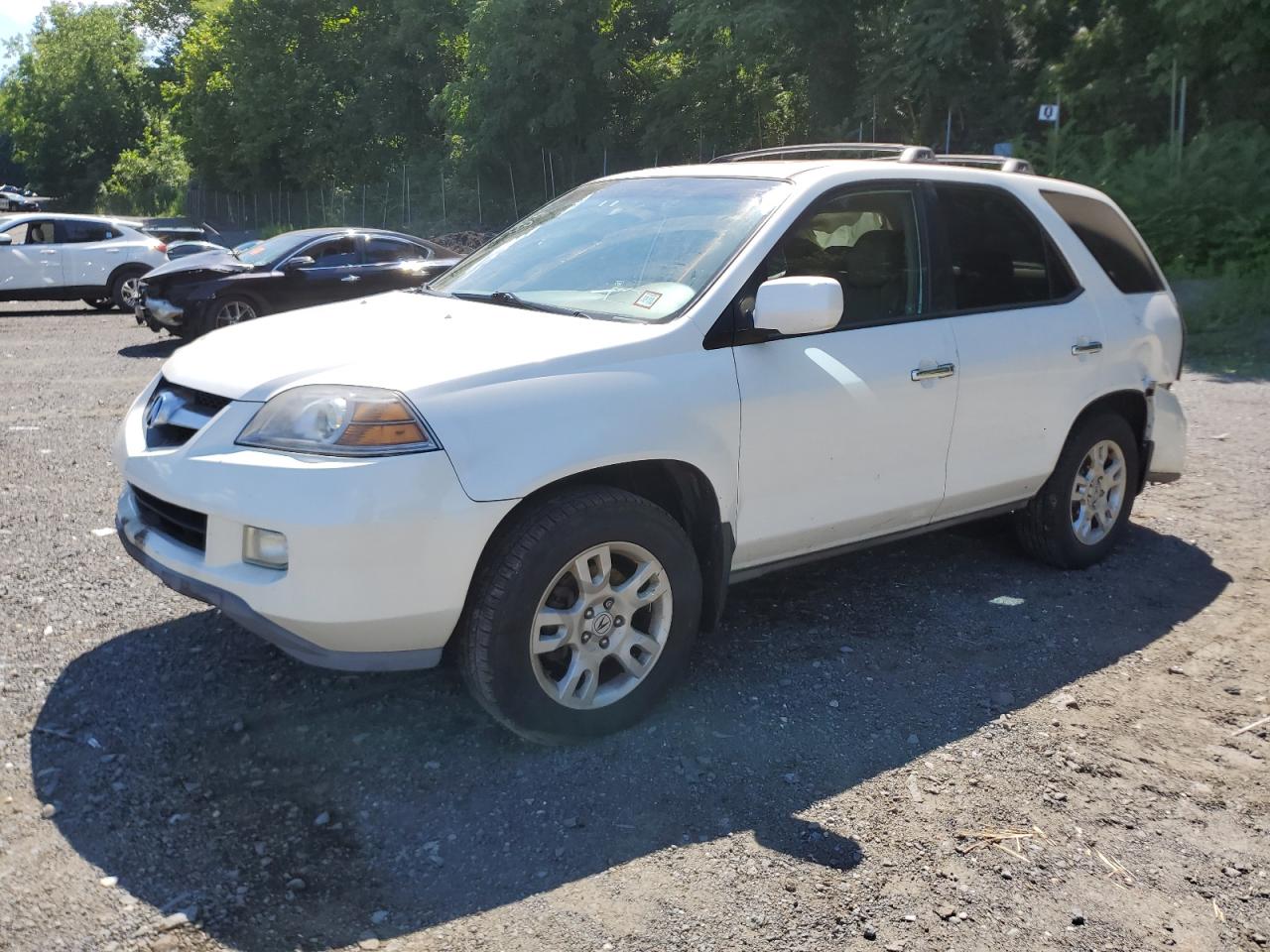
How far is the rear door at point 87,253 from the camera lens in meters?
18.1

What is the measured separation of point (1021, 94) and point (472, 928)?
22268 millimetres

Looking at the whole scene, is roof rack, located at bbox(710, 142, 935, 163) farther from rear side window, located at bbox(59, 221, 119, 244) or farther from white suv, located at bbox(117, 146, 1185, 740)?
rear side window, located at bbox(59, 221, 119, 244)

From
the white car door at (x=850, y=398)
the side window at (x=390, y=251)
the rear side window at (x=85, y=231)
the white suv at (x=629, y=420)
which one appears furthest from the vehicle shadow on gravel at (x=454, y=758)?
the rear side window at (x=85, y=231)

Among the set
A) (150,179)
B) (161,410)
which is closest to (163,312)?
(161,410)

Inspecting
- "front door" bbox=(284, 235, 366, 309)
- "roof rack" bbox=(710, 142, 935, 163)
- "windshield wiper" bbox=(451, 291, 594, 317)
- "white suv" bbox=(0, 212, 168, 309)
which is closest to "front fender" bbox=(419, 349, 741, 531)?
"windshield wiper" bbox=(451, 291, 594, 317)

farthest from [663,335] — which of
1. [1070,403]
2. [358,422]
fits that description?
[1070,403]

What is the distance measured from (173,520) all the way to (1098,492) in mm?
4073

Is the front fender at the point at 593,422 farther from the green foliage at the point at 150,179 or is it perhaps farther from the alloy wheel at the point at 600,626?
the green foliage at the point at 150,179

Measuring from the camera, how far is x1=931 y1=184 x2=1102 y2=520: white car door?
15.9 ft

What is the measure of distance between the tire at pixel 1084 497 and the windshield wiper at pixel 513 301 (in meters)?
2.46

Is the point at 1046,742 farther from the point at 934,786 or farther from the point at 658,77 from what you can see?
the point at 658,77

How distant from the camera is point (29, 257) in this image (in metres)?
18.0

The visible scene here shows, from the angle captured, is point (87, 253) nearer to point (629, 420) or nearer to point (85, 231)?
point (85, 231)

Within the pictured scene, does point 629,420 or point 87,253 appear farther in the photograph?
point 87,253
